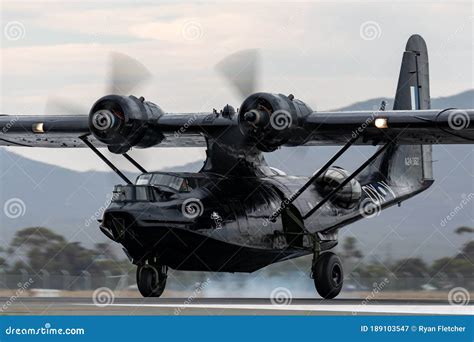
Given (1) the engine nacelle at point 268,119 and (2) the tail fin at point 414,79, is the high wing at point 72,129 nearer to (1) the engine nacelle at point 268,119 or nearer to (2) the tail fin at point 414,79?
(1) the engine nacelle at point 268,119

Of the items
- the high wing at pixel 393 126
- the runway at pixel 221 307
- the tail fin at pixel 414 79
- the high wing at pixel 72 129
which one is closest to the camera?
the runway at pixel 221 307

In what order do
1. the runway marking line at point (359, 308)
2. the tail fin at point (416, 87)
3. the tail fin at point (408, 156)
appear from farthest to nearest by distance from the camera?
the tail fin at point (416, 87) < the tail fin at point (408, 156) < the runway marking line at point (359, 308)

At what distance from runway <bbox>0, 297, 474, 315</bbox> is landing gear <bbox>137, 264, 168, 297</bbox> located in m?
0.26

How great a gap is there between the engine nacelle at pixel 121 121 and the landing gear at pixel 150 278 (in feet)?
9.45

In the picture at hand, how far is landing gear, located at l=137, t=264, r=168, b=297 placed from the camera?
2825cm

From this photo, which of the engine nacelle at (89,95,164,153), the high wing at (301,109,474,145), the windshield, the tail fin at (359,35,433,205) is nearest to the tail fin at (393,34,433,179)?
the tail fin at (359,35,433,205)

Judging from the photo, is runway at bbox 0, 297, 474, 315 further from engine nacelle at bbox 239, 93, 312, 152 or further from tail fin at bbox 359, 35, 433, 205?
tail fin at bbox 359, 35, 433, 205

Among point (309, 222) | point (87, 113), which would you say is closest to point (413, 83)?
point (309, 222)

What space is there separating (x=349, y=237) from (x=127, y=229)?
1687 cm

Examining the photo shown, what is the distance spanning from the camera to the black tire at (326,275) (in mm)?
29328

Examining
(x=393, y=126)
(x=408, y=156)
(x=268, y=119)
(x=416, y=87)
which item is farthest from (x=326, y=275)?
(x=416, y=87)

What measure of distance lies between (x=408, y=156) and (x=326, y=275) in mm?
5613

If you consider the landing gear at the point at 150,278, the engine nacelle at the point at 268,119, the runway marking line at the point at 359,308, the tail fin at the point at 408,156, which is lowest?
the landing gear at the point at 150,278

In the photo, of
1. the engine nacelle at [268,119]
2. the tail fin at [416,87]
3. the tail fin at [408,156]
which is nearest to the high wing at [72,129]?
the engine nacelle at [268,119]
